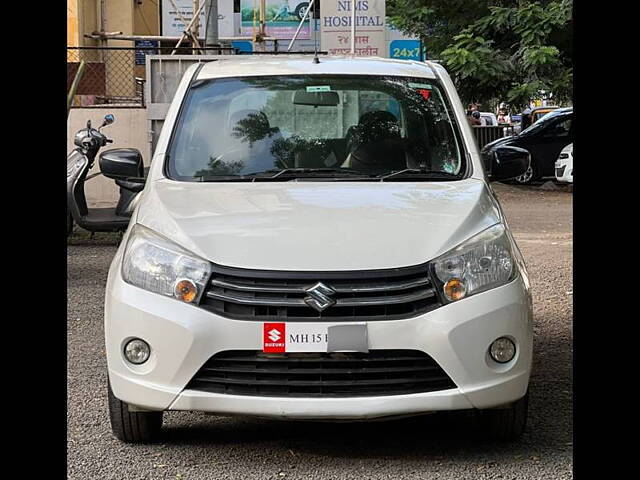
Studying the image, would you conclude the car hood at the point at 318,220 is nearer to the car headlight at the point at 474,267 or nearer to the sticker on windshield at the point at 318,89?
the car headlight at the point at 474,267

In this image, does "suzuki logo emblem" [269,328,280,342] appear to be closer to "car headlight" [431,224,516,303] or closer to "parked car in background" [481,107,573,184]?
"car headlight" [431,224,516,303]

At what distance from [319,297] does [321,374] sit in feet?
1.07

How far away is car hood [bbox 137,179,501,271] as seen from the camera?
4.62 m

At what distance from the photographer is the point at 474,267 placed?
4.68 metres

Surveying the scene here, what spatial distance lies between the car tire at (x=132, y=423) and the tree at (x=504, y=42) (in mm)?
15928

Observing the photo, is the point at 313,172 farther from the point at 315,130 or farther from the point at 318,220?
the point at 318,220

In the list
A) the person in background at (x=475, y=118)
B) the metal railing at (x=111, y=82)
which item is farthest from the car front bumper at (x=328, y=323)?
the person in background at (x=475, y=118)

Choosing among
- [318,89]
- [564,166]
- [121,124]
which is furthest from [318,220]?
[564,166]

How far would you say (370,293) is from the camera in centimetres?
454

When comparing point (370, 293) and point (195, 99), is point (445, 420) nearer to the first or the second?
point (370, 293)

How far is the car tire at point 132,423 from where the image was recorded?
4.98 meters

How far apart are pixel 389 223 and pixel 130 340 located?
1236 mm
